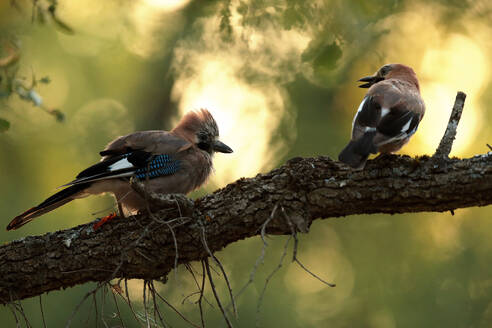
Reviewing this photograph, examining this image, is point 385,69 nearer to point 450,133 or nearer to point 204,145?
point 204,145

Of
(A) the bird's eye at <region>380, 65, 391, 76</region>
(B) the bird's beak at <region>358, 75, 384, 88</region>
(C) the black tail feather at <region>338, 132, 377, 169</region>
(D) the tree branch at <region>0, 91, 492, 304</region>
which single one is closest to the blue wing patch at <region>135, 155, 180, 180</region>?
(D) the tree branch at <region>0, 91, 492, 304</region>

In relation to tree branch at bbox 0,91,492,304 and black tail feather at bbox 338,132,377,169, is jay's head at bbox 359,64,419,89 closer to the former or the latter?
black tail feather at bbox 338,132,377,169

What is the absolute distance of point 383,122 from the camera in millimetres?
5371

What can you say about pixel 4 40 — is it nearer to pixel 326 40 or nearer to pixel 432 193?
pixel 326 40

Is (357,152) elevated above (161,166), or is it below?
below

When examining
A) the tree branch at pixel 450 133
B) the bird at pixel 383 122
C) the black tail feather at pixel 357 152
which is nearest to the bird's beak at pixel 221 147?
the bird at pixel 383 122

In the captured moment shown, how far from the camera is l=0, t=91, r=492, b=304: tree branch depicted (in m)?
4.40

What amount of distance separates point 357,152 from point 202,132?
7.90ft

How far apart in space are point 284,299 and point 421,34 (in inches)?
164

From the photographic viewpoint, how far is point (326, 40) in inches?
206

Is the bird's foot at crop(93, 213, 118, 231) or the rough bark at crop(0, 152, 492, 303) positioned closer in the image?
the rough bark at crop(0, 152, 492, 303)

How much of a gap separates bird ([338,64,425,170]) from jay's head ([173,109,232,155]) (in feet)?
5.80

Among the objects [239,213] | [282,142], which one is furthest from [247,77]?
[239,213]

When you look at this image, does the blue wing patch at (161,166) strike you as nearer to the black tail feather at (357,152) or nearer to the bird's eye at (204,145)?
the bird's eye at (204,145)
